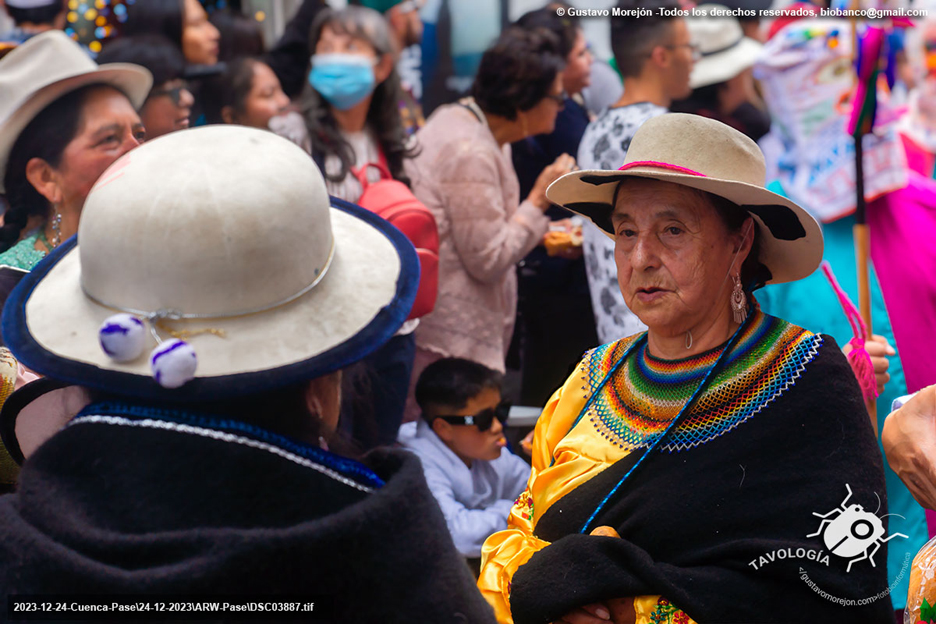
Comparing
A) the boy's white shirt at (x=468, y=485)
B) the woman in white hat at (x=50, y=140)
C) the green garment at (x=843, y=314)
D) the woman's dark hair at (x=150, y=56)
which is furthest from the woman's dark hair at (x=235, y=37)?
the green garment at (x=843, y=314)

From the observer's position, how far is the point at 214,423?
60.8 inches

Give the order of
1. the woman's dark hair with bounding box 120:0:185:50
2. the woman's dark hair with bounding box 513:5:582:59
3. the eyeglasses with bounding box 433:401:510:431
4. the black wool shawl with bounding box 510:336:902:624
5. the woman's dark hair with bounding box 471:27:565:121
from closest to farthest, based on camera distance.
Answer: the black wool shawl with bounding box 510:336:902:624 → the eyeglasses with bounding box 433:401:510:431 → the woman's dark hair with bounding box 471:27:565:121 → the woman's dark hair with bounding box 513:5:582:59 → the woman's dark hair with bounding box 120:0:185:50

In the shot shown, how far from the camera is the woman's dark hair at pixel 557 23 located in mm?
5402

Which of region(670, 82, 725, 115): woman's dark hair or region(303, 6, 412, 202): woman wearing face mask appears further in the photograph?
region(670, 82, 725, 115): woman's dark hair

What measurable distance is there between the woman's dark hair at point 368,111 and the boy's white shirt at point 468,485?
1270mm

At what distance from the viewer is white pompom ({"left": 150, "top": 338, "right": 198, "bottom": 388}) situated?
148 centimetres

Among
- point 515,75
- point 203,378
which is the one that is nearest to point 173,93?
point 515,75

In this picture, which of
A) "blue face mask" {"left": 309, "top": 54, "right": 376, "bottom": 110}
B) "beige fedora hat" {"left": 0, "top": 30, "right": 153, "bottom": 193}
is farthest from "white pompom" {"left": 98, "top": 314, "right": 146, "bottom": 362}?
"blue face mask" {"left": 309, "top": 54, "right": 376, "bottom": 110}

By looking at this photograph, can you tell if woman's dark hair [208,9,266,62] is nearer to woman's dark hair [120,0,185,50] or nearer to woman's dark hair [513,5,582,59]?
woman's dark hair [120,0,185,50]

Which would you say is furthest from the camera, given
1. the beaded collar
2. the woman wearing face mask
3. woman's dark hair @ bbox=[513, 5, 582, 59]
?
woman's dark hair @ bbox=[513, 5, 582, 59]

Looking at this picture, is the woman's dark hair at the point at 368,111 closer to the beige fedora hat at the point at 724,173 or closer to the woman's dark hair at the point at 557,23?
the woman's dark hair at the point at 557,23

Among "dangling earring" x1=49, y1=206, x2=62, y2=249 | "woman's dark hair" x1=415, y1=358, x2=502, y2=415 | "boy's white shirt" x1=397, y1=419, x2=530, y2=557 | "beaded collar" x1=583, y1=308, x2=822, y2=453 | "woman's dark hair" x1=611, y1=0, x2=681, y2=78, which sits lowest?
"boy's white shirt" x1=397, y1=419, x2=530, y2=557

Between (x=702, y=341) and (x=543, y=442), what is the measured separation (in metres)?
0.56

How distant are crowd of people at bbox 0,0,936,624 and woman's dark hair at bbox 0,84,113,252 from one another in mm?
11
